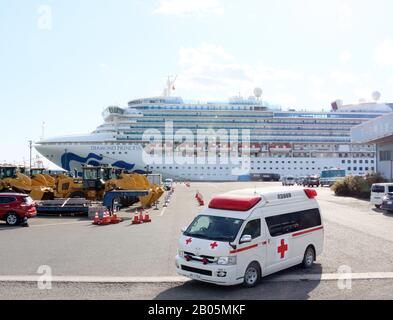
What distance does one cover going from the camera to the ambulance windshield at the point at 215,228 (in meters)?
8.13

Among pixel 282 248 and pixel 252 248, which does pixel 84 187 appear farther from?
pixel 252 248

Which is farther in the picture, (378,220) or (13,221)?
(378,220)

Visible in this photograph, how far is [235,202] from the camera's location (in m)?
8.70

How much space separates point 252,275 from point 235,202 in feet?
4.93

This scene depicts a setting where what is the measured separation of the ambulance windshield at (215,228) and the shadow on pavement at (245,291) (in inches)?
38.0

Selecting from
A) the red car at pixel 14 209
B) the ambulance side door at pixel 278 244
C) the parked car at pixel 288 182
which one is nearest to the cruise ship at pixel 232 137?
the parked car at pixel 288 182

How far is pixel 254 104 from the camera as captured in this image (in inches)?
2943

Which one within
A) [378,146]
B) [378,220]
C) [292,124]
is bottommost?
[378,220]

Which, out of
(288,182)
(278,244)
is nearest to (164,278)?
(278,244)

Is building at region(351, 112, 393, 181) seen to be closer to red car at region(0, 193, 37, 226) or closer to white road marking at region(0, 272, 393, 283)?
white road marking at region(0, 272, 393, 283)

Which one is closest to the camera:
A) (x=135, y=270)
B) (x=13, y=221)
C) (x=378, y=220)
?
(x=135, y=270)

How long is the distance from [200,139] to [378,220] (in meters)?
52.2
